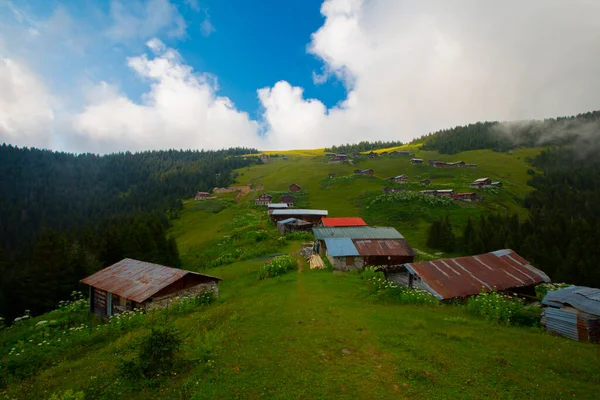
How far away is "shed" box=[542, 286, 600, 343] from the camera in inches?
616

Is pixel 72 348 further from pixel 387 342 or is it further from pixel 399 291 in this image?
pixel 399 291

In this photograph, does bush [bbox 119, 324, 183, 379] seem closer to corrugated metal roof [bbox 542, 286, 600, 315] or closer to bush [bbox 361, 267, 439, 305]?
bush [bbox 361, 267, 439, 305]

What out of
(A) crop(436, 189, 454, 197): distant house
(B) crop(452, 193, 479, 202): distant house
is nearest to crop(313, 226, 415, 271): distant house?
(B) crop(452, 193, 479, 202): distant house

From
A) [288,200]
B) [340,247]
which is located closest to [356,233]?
[340,247]

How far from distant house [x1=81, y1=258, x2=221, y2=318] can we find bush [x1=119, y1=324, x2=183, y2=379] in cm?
1089

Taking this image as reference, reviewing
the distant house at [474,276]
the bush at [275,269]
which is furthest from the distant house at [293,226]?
the distant house at [474,276]

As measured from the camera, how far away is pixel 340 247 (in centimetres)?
3628

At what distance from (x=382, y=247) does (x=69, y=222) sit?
144 meters

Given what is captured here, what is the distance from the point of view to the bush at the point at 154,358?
11383mm

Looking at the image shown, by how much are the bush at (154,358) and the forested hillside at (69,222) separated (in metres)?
34.7

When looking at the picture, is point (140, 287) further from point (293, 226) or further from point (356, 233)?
point (293, 226)

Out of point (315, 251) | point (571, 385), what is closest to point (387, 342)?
point (571, 385)

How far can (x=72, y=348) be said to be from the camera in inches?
665

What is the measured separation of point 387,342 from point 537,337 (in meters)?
8.01
